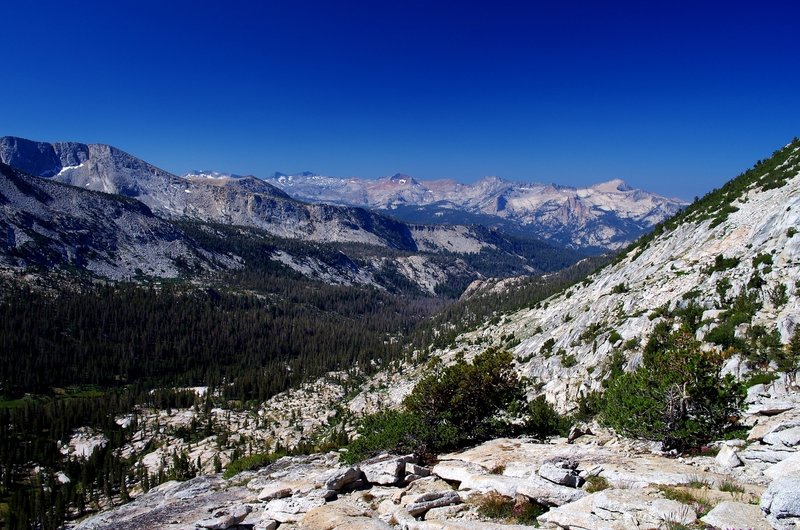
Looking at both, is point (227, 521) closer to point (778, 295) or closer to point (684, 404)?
point (684, 404)

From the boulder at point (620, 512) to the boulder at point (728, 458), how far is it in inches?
197

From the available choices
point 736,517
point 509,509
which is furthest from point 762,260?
point 509,509

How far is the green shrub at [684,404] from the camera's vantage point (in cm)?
2498

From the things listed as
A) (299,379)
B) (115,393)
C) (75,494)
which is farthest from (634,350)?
(115,393)

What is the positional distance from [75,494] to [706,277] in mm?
113561

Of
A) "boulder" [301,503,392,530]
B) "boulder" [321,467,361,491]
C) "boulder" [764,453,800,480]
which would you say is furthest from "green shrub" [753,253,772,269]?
"boulder" [301,503,392,530]

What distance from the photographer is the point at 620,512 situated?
53.6 ft

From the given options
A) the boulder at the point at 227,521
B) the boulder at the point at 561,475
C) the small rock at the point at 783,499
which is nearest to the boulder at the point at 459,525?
the boulder at the point at 561,475

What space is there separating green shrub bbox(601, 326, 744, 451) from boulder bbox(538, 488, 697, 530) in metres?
8.67

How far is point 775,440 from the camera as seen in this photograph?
21078 mm

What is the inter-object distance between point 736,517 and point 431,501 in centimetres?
1224

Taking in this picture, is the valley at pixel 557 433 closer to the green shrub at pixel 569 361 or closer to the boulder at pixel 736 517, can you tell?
the boulder at pixel 736 517

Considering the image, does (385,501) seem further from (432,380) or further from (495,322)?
(495,322)

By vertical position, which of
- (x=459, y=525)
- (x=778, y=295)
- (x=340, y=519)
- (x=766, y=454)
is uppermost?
(x=778, y=295)
